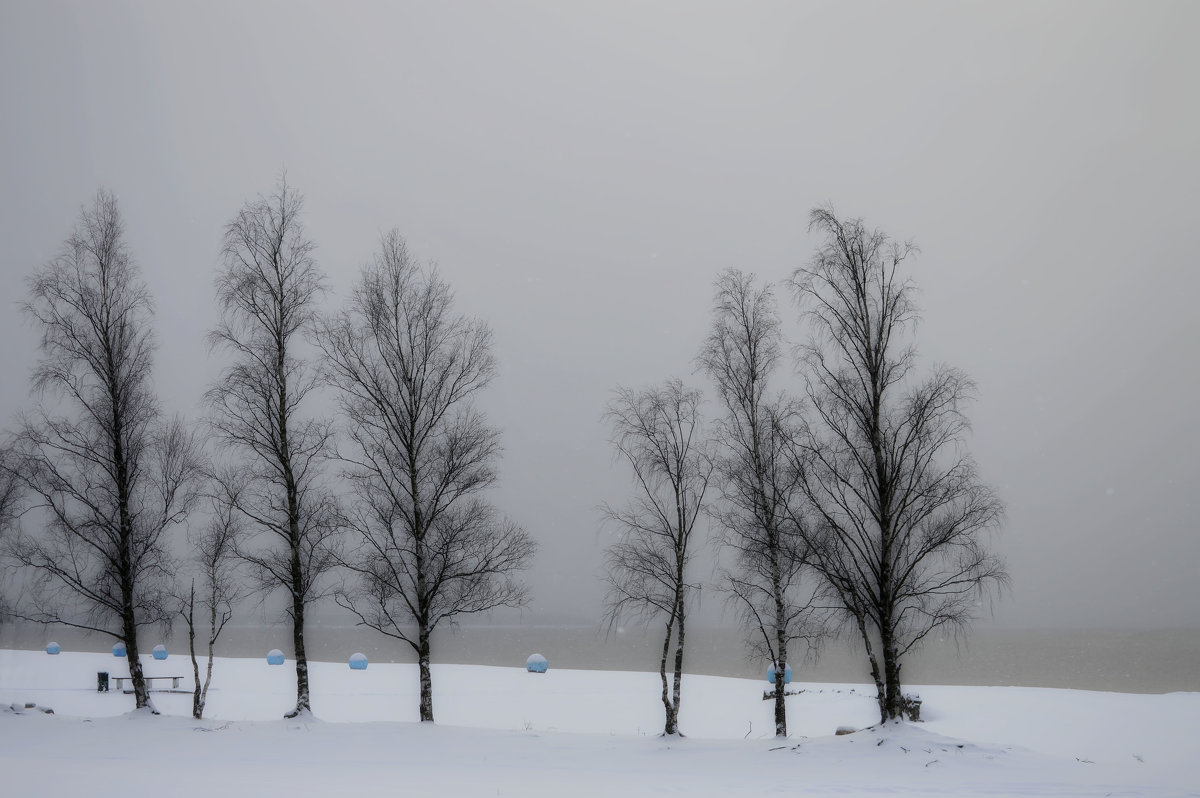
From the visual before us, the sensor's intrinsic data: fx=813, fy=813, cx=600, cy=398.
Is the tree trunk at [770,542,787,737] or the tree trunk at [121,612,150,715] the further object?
the tree trunk at [121,612,150,715]

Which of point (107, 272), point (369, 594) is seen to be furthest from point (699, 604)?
point (107, 272)

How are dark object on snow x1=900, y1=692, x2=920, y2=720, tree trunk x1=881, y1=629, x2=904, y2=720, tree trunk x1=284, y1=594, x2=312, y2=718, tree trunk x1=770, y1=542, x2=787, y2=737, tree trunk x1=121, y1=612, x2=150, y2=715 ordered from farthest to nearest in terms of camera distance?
1. dark object on snow x1=900, y1=692, x2=920, y2=720
2. tree trunk x1=121, y1=612, x2=150, y2=715
3. tree trunk x1=284, y1=594, x2=312, y2=718
4. tree trunk x1=770, y1=542, x2=787, y2=737
5. tree trunk x1=881, y1=629, x2=904, y2=720

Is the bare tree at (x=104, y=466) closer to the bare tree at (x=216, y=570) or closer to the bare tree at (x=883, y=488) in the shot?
the bare tree at (x=216, y=570)

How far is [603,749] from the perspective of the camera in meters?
19.4

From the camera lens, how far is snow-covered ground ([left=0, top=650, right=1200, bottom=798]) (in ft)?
45.7

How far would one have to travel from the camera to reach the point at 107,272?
24281mm

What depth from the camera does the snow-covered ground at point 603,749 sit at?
45.7ft

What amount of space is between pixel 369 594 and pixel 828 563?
39.4 feet

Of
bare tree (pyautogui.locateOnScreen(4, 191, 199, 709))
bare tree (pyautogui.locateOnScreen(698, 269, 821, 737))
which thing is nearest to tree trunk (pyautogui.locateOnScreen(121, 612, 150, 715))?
bare tree (pyautogui.locateOnScreen(4, 191, 199, 709))

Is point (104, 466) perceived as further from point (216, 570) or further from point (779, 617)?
point (779, 617)

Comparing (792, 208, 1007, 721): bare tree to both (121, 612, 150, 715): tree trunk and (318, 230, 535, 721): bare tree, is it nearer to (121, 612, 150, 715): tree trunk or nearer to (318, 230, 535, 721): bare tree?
(318, 230, 535, 721): bare tree

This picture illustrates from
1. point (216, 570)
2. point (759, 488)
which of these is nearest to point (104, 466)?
point (216, 570)

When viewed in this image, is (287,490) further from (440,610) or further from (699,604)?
(699,604)

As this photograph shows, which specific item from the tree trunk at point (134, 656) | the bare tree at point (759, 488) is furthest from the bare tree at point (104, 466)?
the bare tree at point (759, 488)
